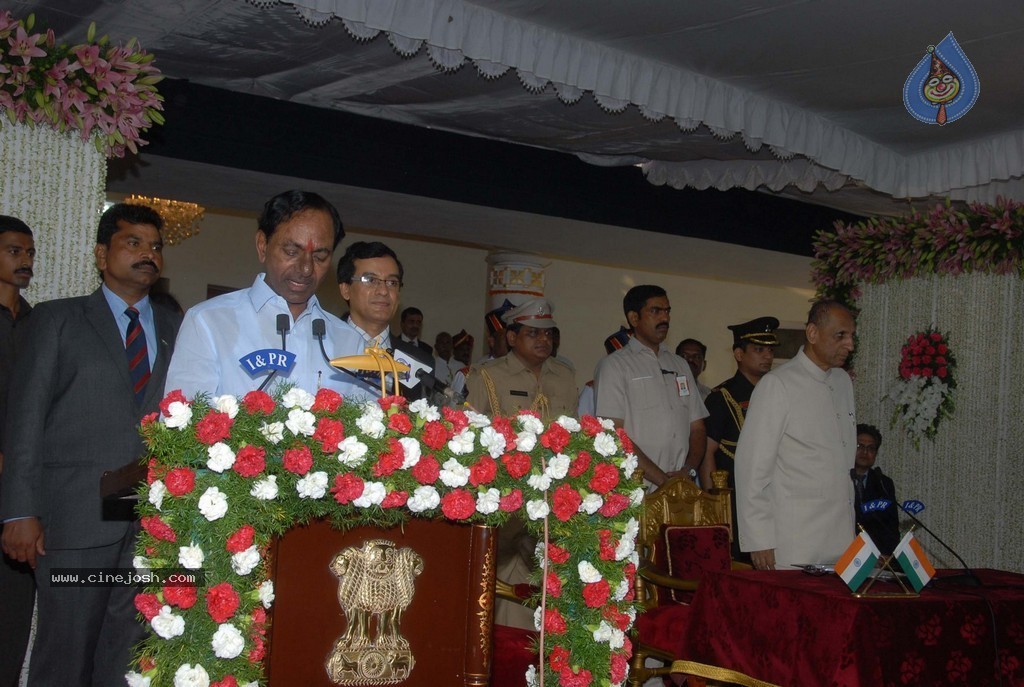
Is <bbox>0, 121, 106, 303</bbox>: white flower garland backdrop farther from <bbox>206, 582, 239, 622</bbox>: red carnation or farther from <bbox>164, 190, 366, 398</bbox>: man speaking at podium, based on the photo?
<bbox>206, 582, 239, 622</bbox>: red carnation

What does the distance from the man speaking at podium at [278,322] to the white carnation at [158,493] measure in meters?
0.46

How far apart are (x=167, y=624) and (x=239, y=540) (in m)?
0.22

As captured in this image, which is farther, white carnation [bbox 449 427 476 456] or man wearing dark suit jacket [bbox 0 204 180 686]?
man wearing dark suit jacket [bbox 0 204 180 686]

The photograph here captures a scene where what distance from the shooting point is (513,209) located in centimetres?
753

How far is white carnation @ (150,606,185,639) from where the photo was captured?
190 cm

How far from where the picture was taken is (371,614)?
2.04m

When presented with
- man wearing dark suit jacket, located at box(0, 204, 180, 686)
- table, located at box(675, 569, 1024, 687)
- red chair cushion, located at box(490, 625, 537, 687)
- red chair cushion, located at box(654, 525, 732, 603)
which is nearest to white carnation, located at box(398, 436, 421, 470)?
red chair cushion, located at box(490, 625, 537, 687)

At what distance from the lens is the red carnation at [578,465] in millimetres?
2312

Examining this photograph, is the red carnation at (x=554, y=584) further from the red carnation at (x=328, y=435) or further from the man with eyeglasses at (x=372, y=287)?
the man with eyeglasses at (x=372, y=287)

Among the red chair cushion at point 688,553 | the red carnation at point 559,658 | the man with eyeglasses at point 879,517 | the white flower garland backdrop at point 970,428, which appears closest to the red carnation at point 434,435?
the red carnation at point 559,658

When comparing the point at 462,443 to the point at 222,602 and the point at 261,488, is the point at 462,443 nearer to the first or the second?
the point at 261,488

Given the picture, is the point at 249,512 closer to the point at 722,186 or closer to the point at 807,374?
the point at 807,374

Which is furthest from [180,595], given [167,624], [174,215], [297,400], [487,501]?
[174,215]

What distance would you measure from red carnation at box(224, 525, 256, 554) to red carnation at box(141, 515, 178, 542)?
0.37 ft
